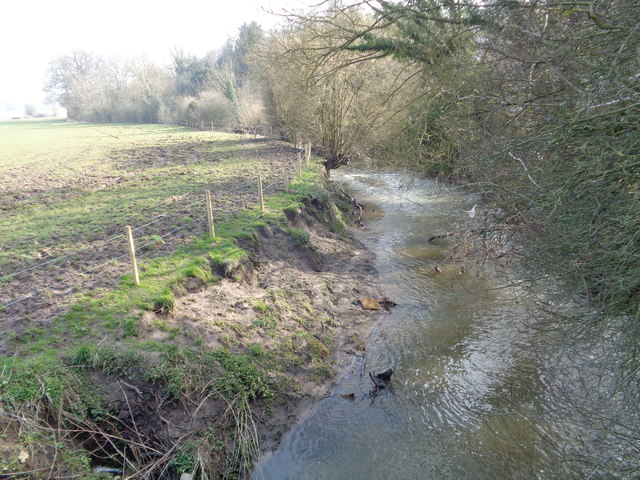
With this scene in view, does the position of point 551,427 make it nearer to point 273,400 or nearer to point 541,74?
point 273,400

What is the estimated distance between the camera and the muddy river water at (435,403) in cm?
615

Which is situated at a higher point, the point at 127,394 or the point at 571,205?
the point at 571,205

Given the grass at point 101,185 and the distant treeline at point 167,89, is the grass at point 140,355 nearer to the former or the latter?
the grass at point 101,185

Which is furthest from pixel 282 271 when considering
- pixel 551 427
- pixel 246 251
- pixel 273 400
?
pixel 551 427

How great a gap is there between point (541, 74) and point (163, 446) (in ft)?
25.8

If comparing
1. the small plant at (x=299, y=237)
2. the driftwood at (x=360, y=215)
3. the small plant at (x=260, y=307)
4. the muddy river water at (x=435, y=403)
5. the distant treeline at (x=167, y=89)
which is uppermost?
the distant treeline at (x=167, y=89)

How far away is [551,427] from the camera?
6.61 meters

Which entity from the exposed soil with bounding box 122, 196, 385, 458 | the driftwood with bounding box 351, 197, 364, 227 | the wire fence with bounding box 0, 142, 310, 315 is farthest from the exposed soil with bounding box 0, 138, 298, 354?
the driftwood with bounding box 351, 197, 364, 227

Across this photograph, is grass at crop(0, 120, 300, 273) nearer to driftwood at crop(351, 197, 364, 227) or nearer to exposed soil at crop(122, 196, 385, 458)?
exposed soil at crop(122, 196, 385, 458)

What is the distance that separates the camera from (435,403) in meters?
7.39

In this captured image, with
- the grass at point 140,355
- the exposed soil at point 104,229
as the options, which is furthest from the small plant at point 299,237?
the exposed soil at point 104,229

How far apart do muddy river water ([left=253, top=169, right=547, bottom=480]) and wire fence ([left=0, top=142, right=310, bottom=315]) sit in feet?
Result: 16.5

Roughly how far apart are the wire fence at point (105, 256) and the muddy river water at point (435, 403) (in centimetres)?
502

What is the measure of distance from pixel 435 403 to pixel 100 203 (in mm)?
12268
